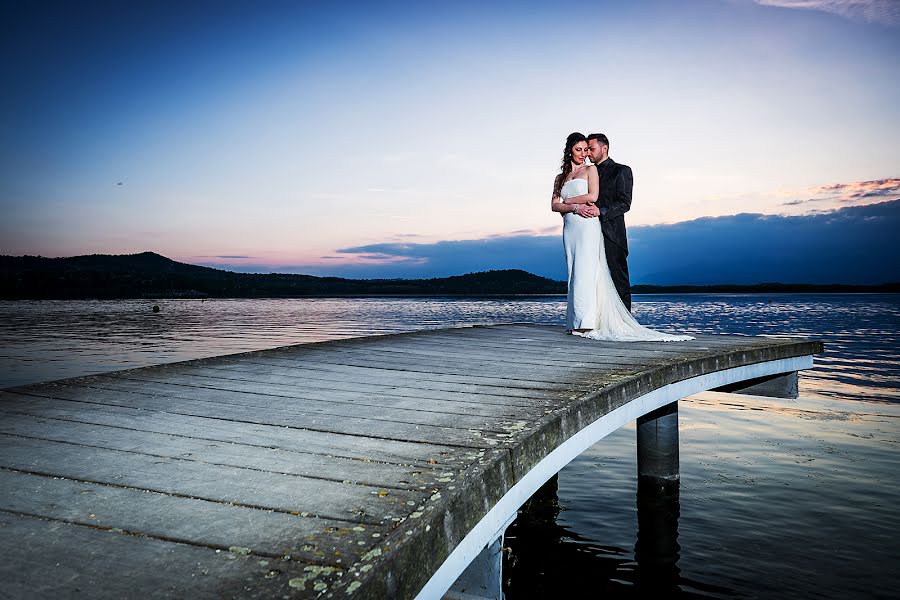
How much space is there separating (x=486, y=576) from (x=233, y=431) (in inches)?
51.6

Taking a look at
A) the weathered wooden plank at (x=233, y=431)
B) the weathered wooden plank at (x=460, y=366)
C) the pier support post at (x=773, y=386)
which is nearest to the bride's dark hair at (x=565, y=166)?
the weathered wooden plank at (x=460, y=366)

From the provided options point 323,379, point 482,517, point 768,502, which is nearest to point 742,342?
point 768,502

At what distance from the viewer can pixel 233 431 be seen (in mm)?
2619

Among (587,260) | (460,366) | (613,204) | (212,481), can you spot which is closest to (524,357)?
(460,366)

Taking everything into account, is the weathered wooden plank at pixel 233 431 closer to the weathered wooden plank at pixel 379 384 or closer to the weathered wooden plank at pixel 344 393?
the weathered wooden plank at pixel 344 393

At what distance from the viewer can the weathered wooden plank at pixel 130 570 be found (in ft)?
4.18

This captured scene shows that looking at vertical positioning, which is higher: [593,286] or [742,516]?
[593,286]

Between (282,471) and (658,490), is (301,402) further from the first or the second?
(658,490)

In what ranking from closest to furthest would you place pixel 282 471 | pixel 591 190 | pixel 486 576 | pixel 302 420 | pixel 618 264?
1. pixel 282 471
2. pixel 486 576
3. pixel 302 420
4. pixel 591 190
5. pixel 618 264

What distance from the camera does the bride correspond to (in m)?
7.12

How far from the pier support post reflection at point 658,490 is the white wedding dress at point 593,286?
1.12 m

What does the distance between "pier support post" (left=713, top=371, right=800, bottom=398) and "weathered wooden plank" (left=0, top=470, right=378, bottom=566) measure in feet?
21.5

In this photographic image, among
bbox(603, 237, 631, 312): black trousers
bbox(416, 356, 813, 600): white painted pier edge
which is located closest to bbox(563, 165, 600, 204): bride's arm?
bbox(603, 237, 631, 312): black trousers

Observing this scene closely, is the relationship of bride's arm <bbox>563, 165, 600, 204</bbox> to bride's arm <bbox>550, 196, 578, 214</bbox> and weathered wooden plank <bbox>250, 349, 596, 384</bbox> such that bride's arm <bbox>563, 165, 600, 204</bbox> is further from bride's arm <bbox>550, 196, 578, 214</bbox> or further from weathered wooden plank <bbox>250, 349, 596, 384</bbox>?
weathered wooden plank <bbox>250, 349, 596, 384</bbox>
